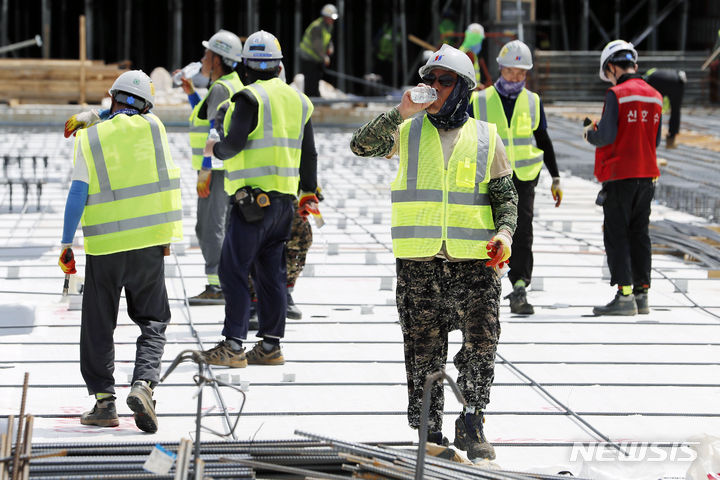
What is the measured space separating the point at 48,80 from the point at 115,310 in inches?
771

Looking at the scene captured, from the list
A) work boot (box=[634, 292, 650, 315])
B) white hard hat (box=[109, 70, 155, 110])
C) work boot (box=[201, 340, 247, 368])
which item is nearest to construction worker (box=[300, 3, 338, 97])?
work boot (box=[634, 292, 650, 315])

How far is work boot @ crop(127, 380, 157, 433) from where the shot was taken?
5.22 m

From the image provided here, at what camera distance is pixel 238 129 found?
6562 mm

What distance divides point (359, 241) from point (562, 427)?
20.2ft

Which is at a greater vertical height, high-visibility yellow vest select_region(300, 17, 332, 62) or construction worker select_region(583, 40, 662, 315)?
high-visibility yellow vest select_region(300, 17, 332, 62)

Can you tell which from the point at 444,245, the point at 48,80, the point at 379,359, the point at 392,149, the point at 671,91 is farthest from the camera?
the point at 48,80

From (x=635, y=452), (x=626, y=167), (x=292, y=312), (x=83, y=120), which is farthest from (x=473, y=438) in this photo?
(x=626, y=167)

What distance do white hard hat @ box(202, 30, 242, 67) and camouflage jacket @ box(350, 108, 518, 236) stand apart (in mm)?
2939

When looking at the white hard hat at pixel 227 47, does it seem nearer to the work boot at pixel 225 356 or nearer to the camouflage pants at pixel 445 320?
the work boot at pixel 225 356

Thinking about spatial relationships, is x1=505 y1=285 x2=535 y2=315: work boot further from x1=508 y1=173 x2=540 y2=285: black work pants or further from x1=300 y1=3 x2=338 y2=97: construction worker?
x1=300 y1=3 x2=338 y2=97: construction worker

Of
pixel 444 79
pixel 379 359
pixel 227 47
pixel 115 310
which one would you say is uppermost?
pixel 227 47

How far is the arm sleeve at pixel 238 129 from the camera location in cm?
655

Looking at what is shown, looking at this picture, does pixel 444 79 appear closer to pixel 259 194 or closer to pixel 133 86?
pixel 133 86

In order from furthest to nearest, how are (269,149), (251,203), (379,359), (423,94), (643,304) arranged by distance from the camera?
(643,304), (379,359), (269,149), (251,203), (423,94)
